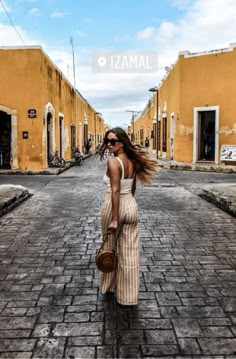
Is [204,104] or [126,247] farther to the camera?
[204,104]

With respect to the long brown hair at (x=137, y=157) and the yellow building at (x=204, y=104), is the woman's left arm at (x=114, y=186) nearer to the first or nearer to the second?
the long brown hair at (x=137, y=157)

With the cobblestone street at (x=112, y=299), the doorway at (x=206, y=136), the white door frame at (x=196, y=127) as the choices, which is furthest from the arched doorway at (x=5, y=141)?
the cobblestone street at (x=112, y=299)

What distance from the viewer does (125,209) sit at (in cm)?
341

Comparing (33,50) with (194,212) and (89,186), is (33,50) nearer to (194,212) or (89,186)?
(89,186)

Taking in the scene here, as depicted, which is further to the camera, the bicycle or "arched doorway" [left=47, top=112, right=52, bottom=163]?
"arched doorway" [left=47, top=112, right=52, bottom=163]

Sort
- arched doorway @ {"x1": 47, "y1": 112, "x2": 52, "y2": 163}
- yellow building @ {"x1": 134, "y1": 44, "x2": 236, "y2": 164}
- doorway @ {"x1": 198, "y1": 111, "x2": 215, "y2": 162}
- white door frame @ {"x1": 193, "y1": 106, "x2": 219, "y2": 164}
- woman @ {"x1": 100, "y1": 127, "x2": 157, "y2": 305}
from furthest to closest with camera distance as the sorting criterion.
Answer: doorway @ {"x1": 198, "y1": 111, "x2": 215, "y2": 162} → arched doorway @ {"x1": 47, "y1": 112, "x2": 52, "y2": 163} → white door frame @ {"x1": 193, "y1": 106, "x2": 219, "y2": 164} → yellow building @ {"x1": 134, "y1": 44, "x2": 236, "y2": 164} → woman @ {"x1": 100, "y1": 127, "x2": 157, "y2": 305}

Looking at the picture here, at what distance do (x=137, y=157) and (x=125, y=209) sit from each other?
0.45 metres

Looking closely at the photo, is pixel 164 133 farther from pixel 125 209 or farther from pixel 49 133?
pixel 125 209

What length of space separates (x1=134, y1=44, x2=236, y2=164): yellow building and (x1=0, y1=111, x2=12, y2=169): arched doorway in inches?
321

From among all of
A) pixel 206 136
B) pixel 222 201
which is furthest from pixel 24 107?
pixel 222 201

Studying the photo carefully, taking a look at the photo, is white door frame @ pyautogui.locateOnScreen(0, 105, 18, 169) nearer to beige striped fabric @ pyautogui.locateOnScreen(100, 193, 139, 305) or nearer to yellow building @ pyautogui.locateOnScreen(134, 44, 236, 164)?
yellow building @ pyautogui.locateOnScreen(134, 44, 236, 164)

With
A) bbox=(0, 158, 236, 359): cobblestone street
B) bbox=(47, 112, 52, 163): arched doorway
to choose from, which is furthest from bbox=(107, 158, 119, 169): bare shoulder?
bbox=(47, 112, 52, 163): arched doorway

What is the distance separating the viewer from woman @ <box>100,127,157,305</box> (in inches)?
133

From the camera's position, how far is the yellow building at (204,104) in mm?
18562
